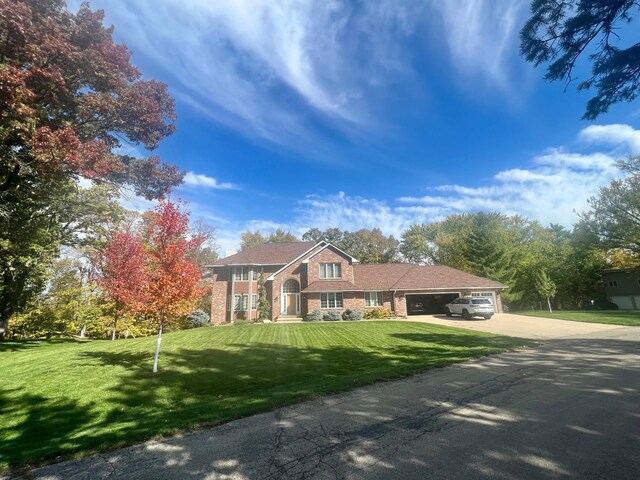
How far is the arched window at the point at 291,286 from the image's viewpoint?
2980 cm

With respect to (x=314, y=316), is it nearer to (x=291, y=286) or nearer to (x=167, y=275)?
(x=291, y=286)

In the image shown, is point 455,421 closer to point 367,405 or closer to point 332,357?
point 367,405

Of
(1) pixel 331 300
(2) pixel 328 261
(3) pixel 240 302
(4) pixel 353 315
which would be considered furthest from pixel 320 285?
(3) pixel 240 302

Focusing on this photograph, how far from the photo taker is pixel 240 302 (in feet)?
100

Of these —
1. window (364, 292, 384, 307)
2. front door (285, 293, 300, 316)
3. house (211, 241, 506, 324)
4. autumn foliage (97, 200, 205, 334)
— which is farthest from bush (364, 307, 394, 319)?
autumn foliage (97, 200, 205, 334)

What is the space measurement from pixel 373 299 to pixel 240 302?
1321cm

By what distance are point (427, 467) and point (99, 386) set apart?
28.6 ft

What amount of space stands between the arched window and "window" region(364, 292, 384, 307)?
263 inches

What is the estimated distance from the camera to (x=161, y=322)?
1020cm

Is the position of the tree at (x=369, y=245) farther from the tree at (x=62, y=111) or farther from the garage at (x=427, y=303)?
Answer: the tree at (x=62, y=111)

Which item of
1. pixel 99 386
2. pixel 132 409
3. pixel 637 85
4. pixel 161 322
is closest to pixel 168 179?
pixel 161 322

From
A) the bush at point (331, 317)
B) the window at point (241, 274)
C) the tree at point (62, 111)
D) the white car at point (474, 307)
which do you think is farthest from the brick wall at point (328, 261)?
the tree at point (62, 111)

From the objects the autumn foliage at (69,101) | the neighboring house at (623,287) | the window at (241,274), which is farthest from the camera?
the neighboring house at (623,287)

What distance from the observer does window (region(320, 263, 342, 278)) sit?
29.7 metres
